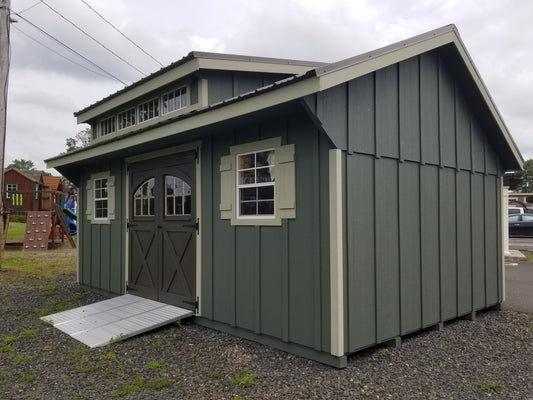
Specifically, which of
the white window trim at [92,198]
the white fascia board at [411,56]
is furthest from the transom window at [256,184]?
the white window trim at [92,198]

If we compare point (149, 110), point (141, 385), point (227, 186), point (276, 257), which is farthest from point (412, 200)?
point (149, 110)

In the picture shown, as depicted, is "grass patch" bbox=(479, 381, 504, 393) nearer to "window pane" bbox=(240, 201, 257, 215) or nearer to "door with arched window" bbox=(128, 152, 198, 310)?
"window pane" bbox=(240, 201, 257, 215)

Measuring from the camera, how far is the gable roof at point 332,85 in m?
3.73

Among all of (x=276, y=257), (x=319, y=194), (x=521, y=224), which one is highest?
(x=319, y=194)

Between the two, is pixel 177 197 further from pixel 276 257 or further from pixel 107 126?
pixel 107 126

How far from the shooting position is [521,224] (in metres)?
21.0

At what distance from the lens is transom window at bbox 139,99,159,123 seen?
24.4ft

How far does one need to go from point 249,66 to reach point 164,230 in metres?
2.89

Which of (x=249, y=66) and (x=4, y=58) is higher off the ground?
(x=4, y=58)

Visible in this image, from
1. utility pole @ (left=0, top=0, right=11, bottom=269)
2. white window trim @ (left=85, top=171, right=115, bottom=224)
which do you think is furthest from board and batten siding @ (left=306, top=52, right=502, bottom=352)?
utility pole @ (left=0, top=0, right=11, bottom=269)

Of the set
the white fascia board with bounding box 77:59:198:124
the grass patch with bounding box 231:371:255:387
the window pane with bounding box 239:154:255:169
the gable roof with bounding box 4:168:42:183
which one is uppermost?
the gable roof with bounding box 4:168:42:183

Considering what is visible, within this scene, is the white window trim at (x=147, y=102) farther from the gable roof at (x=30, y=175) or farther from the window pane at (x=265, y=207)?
the gable roof at (x=30, y=175)

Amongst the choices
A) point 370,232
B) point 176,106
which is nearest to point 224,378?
point 370,232

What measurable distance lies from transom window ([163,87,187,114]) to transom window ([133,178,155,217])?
1.28 m
